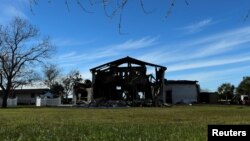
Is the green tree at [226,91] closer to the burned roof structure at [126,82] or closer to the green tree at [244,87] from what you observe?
the green tree at [244,87]

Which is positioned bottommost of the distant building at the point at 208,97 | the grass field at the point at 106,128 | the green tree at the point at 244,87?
the grass field at the point at 106,128

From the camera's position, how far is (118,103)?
58.8m

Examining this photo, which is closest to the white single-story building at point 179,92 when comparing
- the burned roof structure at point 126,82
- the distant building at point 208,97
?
the distant building at point 208,97

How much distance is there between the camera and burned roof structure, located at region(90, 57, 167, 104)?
66125 mm

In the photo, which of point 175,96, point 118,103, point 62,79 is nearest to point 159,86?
point 118,103

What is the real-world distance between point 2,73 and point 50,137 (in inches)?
2768

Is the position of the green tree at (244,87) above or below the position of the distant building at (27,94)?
above

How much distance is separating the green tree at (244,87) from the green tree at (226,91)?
9.54 feet

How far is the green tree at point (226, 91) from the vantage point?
12988 cm

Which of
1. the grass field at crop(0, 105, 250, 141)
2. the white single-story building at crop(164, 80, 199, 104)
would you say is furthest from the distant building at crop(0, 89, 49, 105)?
the grass field at crop(0, 105, 250, 141)

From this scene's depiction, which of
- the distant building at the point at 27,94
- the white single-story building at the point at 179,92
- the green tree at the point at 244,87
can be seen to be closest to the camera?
the white single-story building at the point at 179,92

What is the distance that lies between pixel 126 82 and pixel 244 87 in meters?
67.4

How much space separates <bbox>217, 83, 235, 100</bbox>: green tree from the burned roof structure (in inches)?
2471

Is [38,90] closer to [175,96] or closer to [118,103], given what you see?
[175,96]
